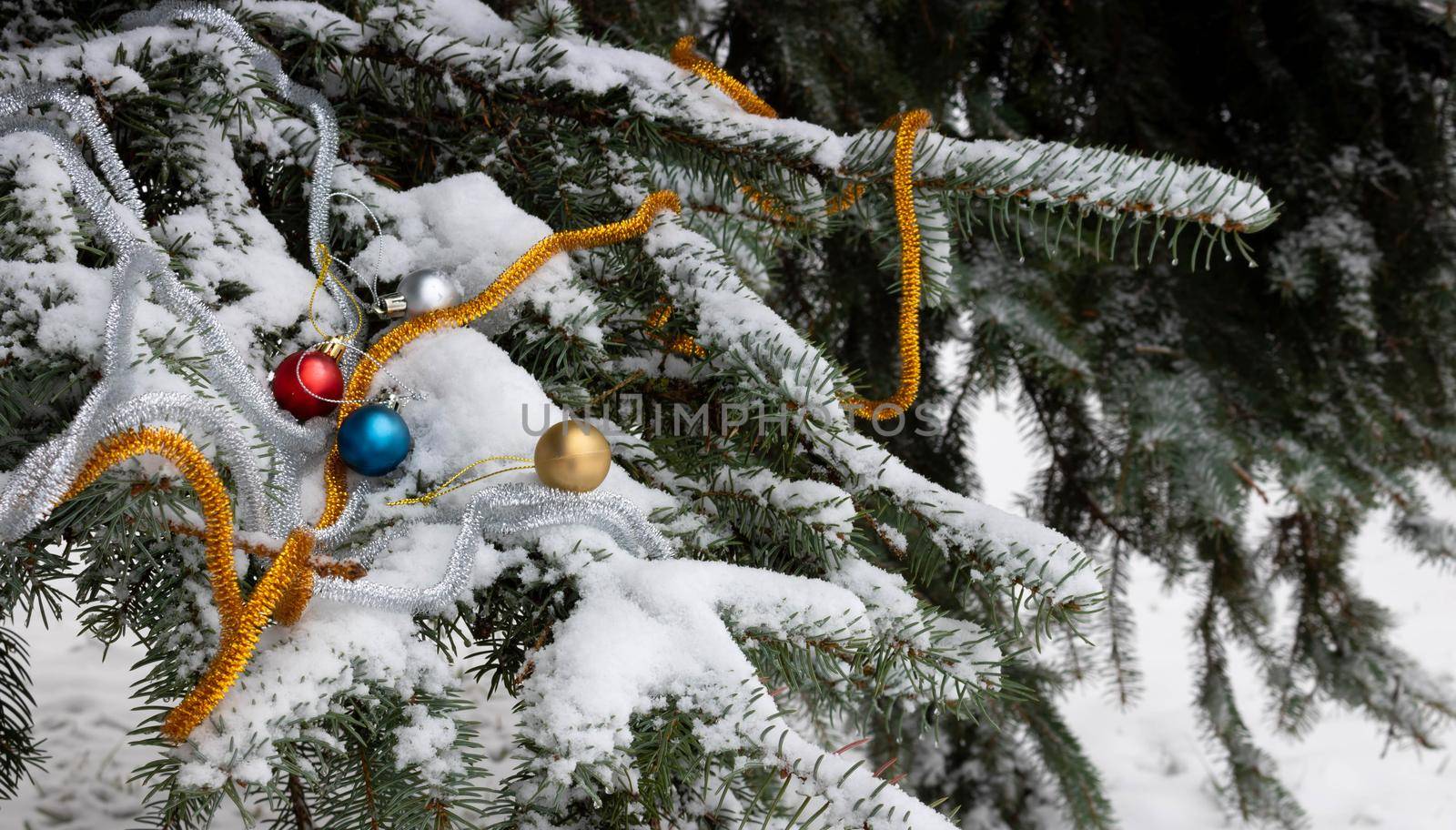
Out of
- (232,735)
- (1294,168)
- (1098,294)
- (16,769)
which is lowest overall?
(16,769)

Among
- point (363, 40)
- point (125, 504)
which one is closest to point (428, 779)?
point (125, 504)

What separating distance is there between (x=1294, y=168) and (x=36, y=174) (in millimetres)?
1488

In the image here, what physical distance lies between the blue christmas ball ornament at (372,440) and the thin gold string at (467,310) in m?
0.02

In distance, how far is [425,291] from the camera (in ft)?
2.14

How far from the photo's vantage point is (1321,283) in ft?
4.25

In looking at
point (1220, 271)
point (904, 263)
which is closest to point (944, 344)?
point (1220, 271)

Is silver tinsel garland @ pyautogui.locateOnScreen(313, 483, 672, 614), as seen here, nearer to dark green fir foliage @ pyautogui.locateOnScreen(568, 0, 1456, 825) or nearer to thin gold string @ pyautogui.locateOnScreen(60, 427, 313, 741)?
thin gold string @ pyautogui.locateOnScreen(60, 427, 313, 741)

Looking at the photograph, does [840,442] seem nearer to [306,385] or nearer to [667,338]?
[667,338]

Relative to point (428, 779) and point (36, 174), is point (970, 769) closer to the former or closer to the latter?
point (428, 779)

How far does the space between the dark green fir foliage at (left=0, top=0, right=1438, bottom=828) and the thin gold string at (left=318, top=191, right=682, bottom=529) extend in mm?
28

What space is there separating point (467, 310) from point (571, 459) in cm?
17

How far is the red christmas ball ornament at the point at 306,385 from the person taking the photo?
1.97 feet

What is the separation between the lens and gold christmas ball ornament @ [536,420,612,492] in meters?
0.56

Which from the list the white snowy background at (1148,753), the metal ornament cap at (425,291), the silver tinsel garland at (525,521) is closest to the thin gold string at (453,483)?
Answer: the silver tinsel garland at (525,521)
